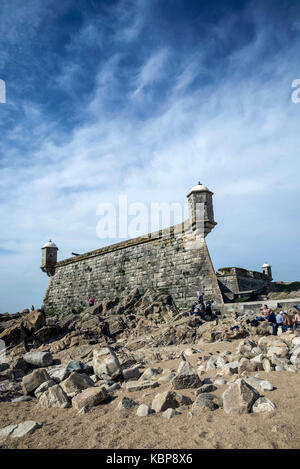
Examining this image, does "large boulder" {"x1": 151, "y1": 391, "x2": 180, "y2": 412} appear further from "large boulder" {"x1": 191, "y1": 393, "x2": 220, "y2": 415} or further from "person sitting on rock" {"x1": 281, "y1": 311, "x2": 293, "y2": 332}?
"person sitting on rock" {"x1": 281, "y1": 311, "x2": 293, "y2": 332}

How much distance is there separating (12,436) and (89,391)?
1243 mm

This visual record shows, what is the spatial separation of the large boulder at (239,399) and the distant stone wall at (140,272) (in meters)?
9.73

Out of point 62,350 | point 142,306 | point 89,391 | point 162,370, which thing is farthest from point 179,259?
point 89,391

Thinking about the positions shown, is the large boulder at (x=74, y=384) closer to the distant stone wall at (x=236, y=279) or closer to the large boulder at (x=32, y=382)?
the large boulder at (x=32, y=382)

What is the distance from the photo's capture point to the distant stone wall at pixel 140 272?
1445 cm

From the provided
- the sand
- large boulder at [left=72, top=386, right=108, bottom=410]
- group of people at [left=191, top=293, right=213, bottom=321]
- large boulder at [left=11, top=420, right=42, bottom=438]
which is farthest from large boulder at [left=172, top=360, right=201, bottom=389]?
group of people at [left=191, top=293, right=213, bottom=321]

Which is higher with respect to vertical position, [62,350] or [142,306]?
[142,306]

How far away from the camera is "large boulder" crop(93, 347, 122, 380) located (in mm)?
5883

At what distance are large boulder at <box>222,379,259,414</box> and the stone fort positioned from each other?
978cm

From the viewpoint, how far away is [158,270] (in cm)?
1620

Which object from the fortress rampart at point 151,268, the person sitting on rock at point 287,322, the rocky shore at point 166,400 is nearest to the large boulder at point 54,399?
the rocky shore at point 166,400
